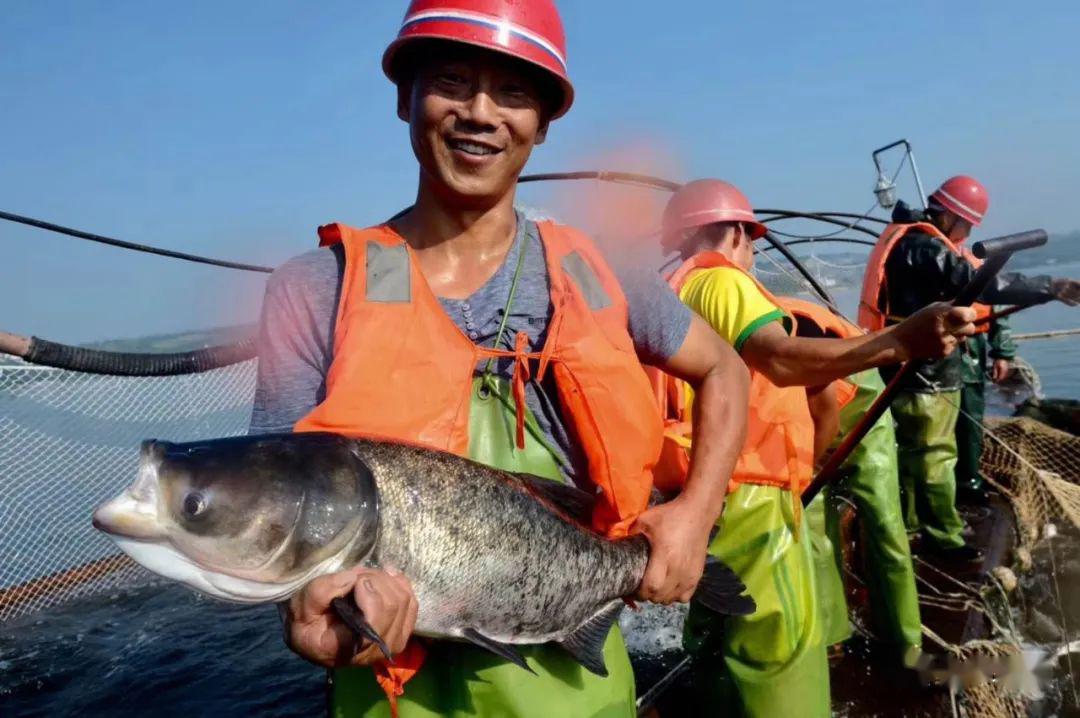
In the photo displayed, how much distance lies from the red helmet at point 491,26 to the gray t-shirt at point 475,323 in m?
0.53

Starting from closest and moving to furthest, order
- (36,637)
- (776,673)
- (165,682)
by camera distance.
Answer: (776,673), (165,682), (36,637)

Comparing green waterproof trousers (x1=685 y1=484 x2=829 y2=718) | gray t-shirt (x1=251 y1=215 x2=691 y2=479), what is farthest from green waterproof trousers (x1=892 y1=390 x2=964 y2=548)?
gray t-shirt (x1=251 y1=215 x2=691 y2=479)

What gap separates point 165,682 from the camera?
19.0 feet

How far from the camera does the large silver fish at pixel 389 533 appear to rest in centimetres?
160

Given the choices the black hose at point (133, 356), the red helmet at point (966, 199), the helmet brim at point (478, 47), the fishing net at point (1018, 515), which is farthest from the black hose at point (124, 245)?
the red helmet at point (966, 199)

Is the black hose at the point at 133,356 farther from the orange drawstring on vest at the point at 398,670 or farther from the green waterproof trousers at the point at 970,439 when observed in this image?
the green waterproof trousers at the point at 970,439

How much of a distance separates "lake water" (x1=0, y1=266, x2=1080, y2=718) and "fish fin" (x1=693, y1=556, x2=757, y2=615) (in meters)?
3.59

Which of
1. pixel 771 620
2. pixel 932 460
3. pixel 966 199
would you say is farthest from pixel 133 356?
pixel 966 199

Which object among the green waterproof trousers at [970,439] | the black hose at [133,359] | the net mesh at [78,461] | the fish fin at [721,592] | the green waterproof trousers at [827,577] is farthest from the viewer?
the green waterproof trousers at [970,439]

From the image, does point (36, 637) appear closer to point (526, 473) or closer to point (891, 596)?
point (526, 473)

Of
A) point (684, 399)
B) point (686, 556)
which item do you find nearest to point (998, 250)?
point (684, 399)

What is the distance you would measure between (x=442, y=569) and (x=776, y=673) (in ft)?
7.67

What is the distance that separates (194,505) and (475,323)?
88 centimetres

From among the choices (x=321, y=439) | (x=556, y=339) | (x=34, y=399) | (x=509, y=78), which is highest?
(x=509, y=78)
